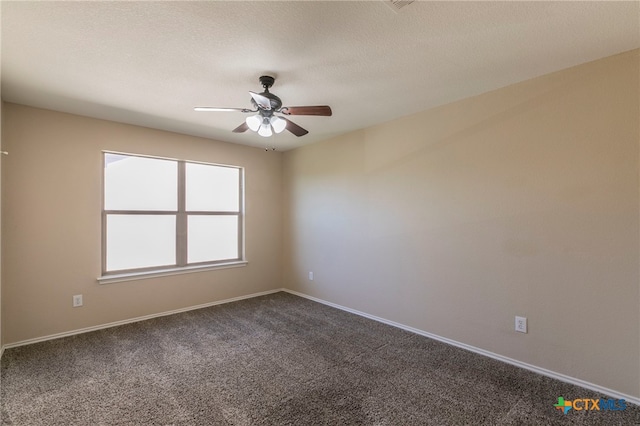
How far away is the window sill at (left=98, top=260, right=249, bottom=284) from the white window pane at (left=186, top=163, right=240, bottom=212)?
2.79 ft

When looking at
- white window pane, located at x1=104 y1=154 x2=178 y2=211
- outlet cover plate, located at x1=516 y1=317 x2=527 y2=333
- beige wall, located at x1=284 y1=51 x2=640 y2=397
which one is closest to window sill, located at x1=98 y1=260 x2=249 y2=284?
white window pane, located at x1=104 y1=154 x2=178 y2=211

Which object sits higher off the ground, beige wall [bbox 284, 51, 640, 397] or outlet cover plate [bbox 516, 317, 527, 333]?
beige wall [bbox 284, 51, 640, 397]

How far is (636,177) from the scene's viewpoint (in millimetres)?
2055

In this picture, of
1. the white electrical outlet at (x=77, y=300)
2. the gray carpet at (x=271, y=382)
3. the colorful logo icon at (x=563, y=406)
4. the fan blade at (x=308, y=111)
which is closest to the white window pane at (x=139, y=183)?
the white electrical outlet at (x=77, y=300)

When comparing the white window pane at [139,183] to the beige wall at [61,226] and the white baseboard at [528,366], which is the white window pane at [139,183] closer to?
the beige wall at [61,226]

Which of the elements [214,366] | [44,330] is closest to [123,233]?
[44,330]

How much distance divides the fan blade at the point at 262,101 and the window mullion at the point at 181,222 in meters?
2.42

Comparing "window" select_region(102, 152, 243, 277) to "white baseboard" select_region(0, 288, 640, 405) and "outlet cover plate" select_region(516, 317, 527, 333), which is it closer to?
"white baseboard" select_region(0, 288, 640, 405)

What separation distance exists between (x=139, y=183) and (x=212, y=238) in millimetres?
1247

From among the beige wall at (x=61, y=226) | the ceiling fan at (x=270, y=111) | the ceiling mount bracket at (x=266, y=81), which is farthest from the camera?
the beige wall at (x=61, y=226)

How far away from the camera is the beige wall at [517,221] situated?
2131 millimetres

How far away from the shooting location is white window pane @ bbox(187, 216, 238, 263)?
4320 mm

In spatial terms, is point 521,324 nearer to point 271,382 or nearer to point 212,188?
point 271,382

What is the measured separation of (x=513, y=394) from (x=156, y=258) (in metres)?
4.12
